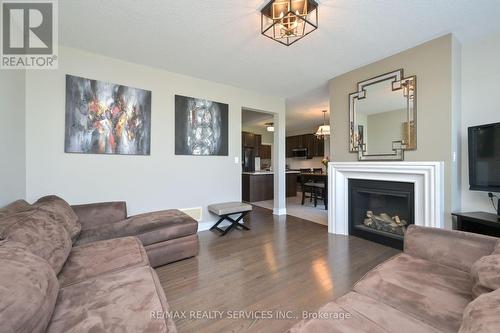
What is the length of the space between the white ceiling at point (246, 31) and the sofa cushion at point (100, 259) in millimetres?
2150

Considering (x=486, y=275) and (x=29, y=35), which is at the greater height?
(x=29, y=35)

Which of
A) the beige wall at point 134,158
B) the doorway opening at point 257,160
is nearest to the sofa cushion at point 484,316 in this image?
the beige wall at point 134,158

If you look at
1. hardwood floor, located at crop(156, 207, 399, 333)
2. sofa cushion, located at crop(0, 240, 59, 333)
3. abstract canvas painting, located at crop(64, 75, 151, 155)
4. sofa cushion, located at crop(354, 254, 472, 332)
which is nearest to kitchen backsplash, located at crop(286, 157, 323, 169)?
hardwood floor, located at crop(156, 207, 399, 333)

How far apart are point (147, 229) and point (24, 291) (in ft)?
4.94

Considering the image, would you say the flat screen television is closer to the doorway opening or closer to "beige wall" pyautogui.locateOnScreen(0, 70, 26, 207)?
the doorway opening

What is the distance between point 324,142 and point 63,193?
7753 mm

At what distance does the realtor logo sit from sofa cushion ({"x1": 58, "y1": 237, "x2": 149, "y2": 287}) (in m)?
1.89

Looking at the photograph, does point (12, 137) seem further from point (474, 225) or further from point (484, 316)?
point (474, 225)

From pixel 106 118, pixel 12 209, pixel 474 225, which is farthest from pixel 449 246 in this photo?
pixel 106 118

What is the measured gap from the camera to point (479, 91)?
2439 mm

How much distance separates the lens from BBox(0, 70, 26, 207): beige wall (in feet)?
6.27

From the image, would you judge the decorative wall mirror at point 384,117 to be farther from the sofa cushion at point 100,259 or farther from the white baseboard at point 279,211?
the sofa cushion at point 100,259

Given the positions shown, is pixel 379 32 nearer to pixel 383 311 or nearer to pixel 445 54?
pixel 445 54

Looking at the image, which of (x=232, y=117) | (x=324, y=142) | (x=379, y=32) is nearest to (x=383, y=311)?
(x=379, y=32)
